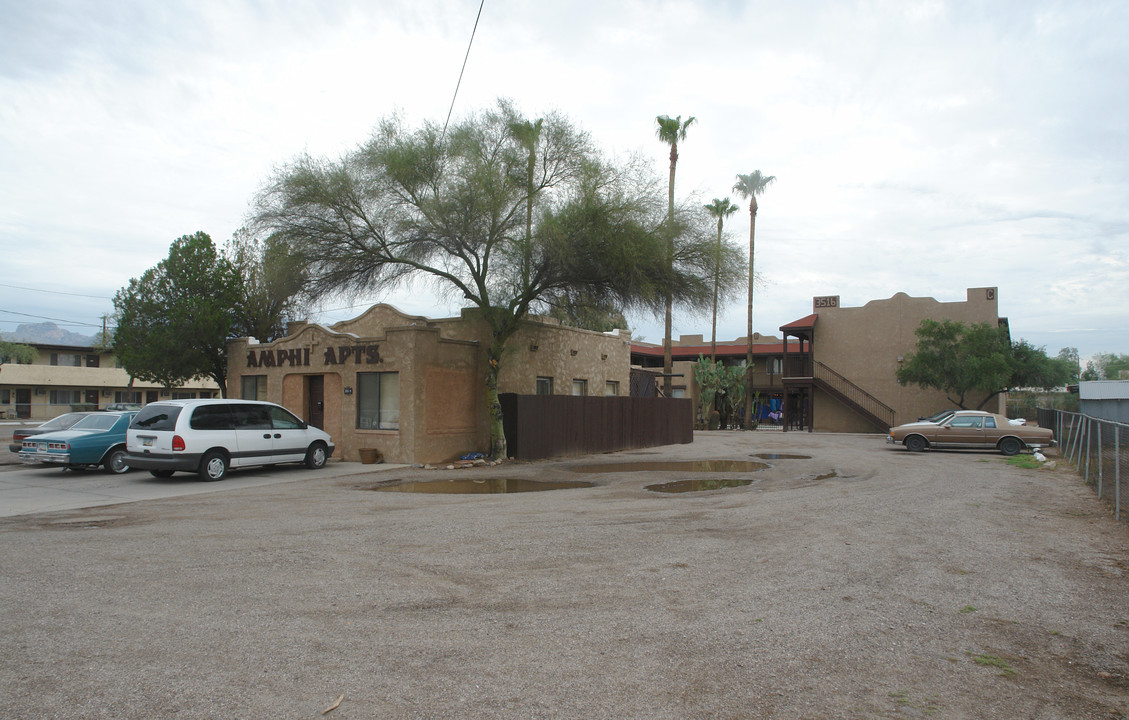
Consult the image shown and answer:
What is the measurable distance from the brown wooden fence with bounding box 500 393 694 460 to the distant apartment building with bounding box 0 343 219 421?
130 feet

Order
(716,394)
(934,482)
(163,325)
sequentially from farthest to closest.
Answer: (716,394)
(163,325)
(934,482)

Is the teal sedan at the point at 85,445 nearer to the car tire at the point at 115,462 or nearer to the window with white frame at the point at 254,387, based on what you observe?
the car tire at the point at 115,462

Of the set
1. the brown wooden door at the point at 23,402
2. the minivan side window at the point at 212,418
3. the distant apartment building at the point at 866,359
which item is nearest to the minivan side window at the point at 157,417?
the minivan side window at the point at 212,418

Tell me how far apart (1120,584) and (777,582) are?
3.26 metres

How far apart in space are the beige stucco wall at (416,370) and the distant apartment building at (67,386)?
3628 centimetres

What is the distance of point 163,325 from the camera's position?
A: 91.3 feet

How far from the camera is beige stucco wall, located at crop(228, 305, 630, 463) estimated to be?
757 inches

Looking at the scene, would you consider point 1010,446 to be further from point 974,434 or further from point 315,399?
point 315,399

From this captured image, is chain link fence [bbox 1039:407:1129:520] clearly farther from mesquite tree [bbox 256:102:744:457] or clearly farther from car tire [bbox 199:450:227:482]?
car tire [bbox 199:450:227:482]

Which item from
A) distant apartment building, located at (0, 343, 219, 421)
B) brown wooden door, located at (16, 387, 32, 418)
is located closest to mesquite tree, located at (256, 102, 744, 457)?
distant apartment building, located at (0, 343, 219, 421)

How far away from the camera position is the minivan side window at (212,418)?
49.9 ft

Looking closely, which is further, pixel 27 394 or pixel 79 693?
pixel 27 394

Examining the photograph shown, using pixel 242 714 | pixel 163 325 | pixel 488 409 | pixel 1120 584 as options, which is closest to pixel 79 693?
pixel 242 714

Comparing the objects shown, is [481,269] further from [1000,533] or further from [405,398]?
[1000,533]
